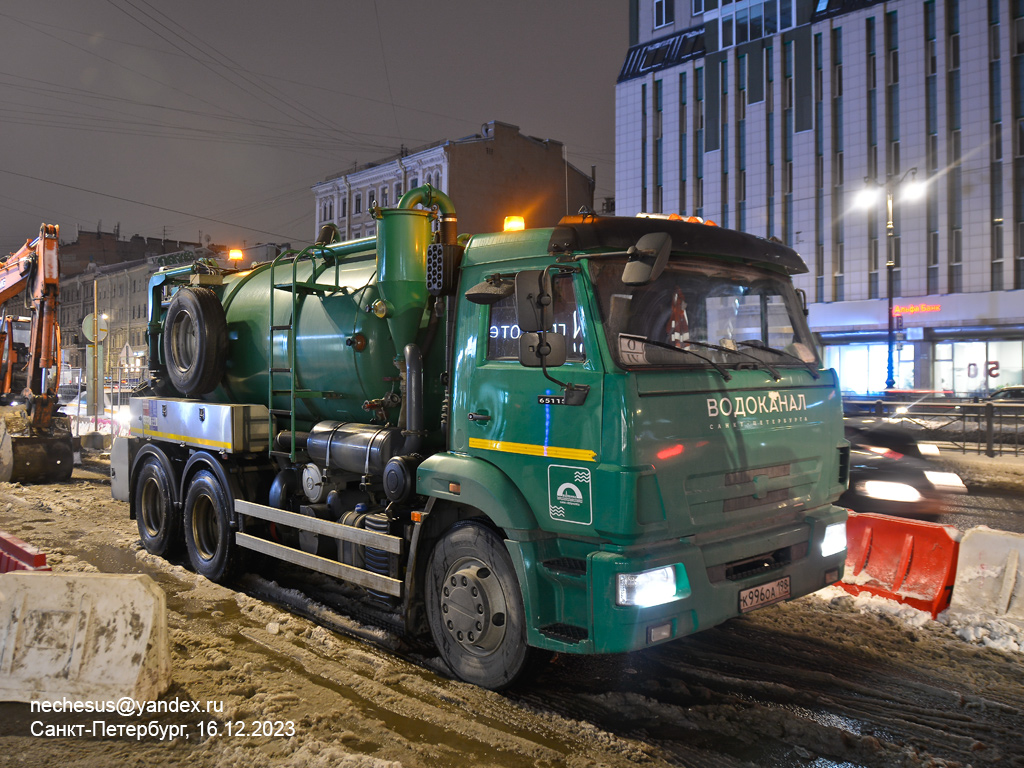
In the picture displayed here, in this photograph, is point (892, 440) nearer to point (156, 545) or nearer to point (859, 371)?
point (156, 545)

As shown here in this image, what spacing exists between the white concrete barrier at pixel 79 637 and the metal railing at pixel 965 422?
13.3 m

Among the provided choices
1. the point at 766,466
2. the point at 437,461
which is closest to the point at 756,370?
the point at 766,466

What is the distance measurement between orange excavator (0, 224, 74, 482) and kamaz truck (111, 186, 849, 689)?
981cm

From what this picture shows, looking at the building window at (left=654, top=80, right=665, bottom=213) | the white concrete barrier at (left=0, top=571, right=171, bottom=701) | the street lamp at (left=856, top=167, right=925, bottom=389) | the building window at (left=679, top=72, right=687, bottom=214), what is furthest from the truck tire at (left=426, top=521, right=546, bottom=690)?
the building window at (left=654, top=80, right=665, bottom=213)

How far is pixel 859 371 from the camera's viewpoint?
114 feet

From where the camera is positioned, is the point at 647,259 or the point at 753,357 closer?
the point at 647,259

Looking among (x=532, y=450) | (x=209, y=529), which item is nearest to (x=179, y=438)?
(x=209, y=529)

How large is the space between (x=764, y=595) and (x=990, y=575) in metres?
2.34

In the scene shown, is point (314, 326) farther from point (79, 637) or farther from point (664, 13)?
point (664, 13)

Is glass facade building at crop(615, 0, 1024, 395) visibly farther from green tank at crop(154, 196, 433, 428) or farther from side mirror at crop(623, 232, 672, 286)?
side mirror at crop(623, 232, 672, 286)

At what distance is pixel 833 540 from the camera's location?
4.84m

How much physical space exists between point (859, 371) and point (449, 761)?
35501 mm

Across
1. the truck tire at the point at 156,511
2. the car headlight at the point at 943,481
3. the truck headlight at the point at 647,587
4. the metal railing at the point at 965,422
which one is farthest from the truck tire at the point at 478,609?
the metal railing at the point at 965,422

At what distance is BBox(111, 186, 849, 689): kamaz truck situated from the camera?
3.88 metres
